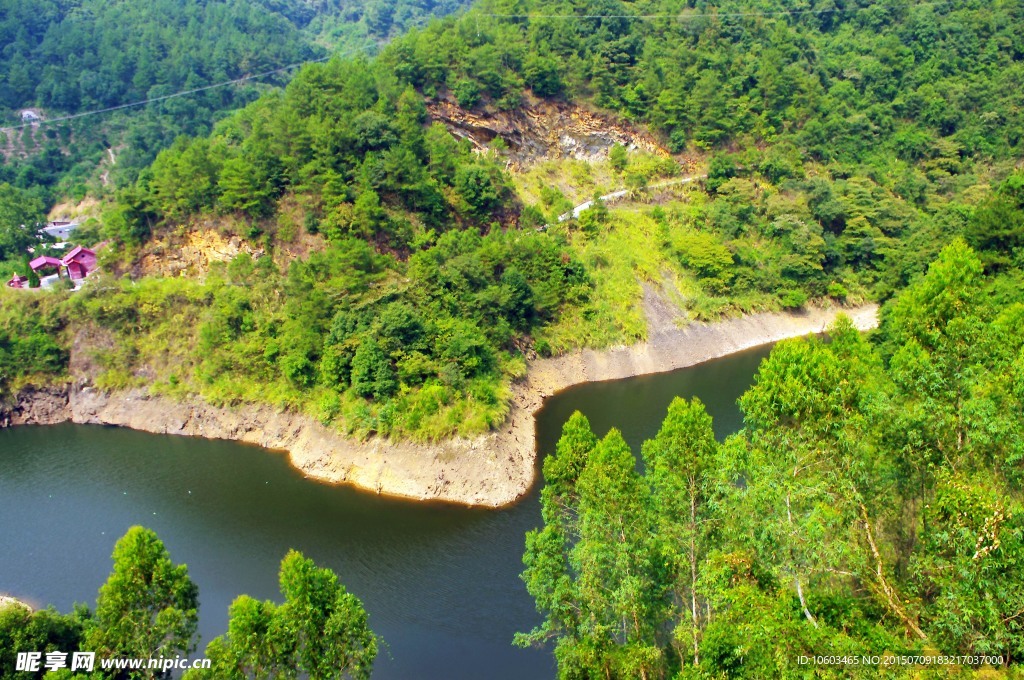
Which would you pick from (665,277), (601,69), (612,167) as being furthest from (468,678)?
(601,69)

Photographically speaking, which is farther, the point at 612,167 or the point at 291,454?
the point at 612,167

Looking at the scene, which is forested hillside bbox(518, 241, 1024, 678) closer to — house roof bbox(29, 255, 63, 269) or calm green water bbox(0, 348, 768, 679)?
calm green water bbox(0, 348, 768, 679)

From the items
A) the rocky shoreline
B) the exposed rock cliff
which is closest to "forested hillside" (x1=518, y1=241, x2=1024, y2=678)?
the rocky shoreline

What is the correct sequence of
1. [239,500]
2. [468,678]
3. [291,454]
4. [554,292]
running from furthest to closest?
1. [554,292]
2. [291,454]
3. [239,500]
4. [468,678]

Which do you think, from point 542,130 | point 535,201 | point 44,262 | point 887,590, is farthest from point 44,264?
point 887,590

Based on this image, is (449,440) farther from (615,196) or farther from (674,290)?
(615,196)

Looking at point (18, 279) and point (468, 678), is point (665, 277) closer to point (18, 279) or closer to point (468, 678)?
point (468, 678)
